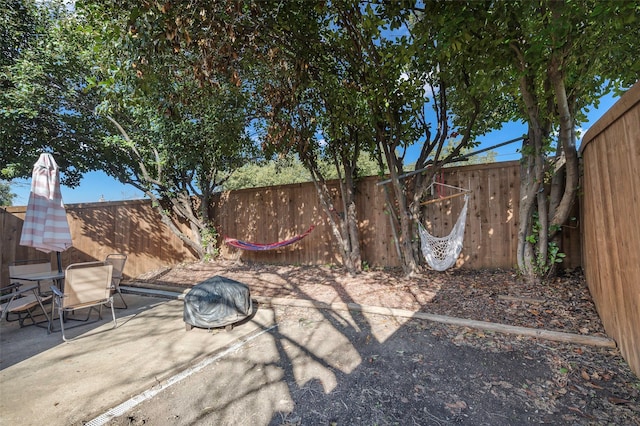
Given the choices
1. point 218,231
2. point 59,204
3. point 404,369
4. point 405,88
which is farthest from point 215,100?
point 404,369

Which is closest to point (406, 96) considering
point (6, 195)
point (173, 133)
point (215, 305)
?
point (215, 305)

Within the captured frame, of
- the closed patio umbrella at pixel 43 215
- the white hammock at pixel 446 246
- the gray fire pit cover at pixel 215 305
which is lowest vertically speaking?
the gray fire pit cover at pixel 215 305

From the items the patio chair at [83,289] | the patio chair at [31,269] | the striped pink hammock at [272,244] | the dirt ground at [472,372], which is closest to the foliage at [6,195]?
the patio chair at [31,269]

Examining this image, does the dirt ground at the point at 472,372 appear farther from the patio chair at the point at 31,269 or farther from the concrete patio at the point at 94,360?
the patio chair at the point at 31,269

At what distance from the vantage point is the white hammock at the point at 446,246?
3.47 metres

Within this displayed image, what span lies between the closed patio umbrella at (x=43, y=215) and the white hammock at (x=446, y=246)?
4.16 metres

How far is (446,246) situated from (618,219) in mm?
1843

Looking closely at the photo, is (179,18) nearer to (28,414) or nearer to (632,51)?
(28,414)

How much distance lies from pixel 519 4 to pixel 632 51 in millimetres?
1198

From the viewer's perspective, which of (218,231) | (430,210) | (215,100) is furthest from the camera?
(218,231)

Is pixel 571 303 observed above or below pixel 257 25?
below

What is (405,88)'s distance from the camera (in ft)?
11.2

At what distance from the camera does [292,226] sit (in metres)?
5.77

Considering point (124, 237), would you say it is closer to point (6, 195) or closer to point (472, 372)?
point (472, 372)
